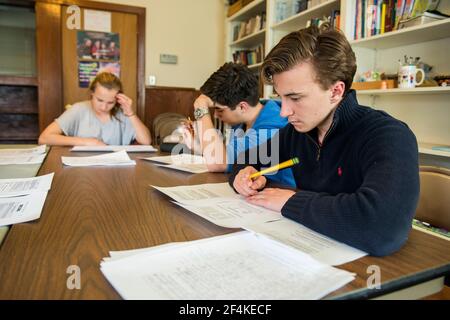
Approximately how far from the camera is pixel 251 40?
160 inches

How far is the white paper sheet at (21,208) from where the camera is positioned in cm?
74

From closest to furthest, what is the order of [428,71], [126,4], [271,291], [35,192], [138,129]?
[271,291] → [35,192] → [428,71] → [138,129] → [126,4]

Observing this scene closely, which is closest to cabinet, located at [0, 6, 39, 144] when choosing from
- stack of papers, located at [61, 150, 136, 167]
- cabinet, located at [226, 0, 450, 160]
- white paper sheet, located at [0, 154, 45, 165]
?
white paper sheet, located at [0, 154, 45, 165]

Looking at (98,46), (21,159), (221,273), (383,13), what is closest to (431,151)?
(383,13)

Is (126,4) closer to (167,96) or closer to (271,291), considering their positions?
(167,96)

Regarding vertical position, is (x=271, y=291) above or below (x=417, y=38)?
below

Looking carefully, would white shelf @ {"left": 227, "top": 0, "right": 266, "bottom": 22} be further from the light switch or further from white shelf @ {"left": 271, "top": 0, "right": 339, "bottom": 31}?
the light switch

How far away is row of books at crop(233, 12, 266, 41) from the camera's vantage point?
374 centimetres

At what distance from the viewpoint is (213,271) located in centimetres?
52

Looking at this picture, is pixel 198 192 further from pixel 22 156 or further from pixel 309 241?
pixel 22 156

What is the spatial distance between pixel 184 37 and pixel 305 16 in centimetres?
178

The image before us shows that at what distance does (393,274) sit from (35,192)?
892 mm

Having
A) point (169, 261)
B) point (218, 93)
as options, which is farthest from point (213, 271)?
point (218, 93)

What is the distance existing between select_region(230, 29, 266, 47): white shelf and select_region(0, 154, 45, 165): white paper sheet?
2654 millimetres
